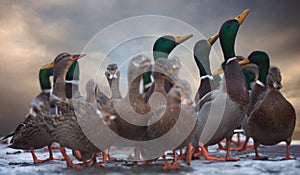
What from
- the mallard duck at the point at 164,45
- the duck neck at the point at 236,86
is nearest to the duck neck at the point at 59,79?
the mallard duck at the point at 164,45

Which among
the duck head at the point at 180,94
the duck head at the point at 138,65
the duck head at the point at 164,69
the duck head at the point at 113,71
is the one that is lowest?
the duck head at the point at 180,94

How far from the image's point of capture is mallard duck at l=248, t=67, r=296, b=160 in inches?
195

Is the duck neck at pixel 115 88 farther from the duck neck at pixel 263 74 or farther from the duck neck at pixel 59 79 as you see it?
the duck neck at pixel 263 74

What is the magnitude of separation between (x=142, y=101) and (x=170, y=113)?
66 cm

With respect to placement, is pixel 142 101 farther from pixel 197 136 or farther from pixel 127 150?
pixel 127 150

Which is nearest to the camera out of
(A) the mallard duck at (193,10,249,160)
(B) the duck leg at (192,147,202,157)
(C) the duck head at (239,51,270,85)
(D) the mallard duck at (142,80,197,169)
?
(D) the mallard duck at (142,80,197,169)

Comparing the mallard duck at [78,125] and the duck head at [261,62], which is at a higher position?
the duck head at [261,62]

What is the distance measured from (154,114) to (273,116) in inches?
85.5

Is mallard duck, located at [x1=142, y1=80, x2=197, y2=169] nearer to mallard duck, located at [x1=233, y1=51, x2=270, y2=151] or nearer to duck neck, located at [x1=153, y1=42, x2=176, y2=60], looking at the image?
mallard duck, located at [x1=233, y1=51, x2=270, y2=151]

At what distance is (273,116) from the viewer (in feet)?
16.2

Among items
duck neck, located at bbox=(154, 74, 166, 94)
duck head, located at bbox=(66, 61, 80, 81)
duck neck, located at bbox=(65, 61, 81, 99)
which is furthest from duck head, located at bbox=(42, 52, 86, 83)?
duck neck, located at bbox=(154, 74, 166, 94)

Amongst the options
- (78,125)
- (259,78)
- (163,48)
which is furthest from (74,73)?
(259,78)

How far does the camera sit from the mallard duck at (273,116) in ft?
16.2

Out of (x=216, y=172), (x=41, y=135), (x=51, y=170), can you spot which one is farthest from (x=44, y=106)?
(x=216, y=172)
